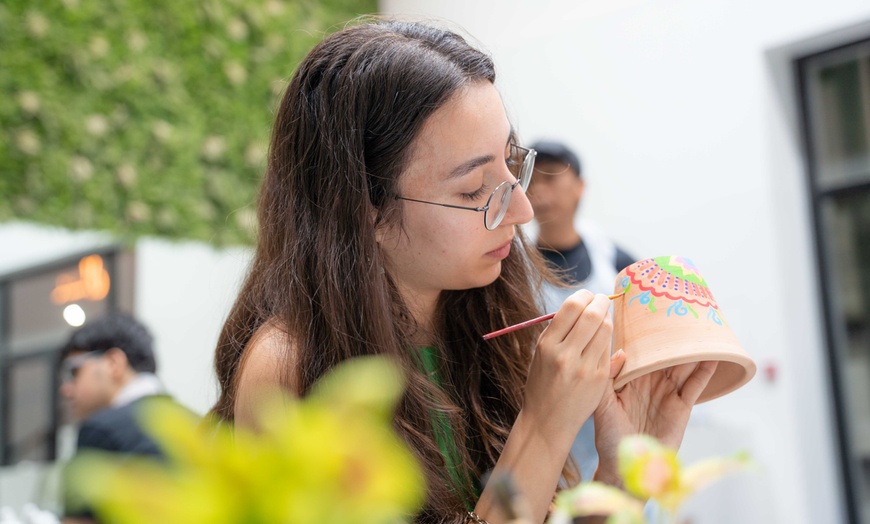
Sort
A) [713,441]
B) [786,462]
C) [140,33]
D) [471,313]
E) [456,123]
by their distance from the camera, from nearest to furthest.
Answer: [456,123] → [471,313] → [713,441] → [786,462] → [140,33]

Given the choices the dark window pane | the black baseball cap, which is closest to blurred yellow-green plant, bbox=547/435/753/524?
the black baseball cap

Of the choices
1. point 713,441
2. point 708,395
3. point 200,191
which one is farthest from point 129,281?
point 708,395

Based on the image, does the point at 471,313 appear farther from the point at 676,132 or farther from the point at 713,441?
the point at 676,132

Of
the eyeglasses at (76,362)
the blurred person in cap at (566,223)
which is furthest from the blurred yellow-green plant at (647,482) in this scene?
the eyeglasses at (76,362)

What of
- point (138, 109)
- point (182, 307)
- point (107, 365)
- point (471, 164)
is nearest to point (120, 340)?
point (107, 365)

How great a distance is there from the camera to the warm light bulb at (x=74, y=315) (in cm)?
318

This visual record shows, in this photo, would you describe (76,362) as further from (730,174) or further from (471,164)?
(730,174)

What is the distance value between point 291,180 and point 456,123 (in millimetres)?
229

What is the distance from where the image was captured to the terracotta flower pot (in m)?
0.93

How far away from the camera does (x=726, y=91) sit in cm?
352

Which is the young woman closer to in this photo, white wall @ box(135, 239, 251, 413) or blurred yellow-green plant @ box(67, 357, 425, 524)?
blurred yellow-green plant @ box(67, 357, 425, 524)

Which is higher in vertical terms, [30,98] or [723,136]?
[30,98]

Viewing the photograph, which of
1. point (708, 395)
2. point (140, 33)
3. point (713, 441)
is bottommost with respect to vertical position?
point (713, 441)

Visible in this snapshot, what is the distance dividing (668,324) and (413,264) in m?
0.32
